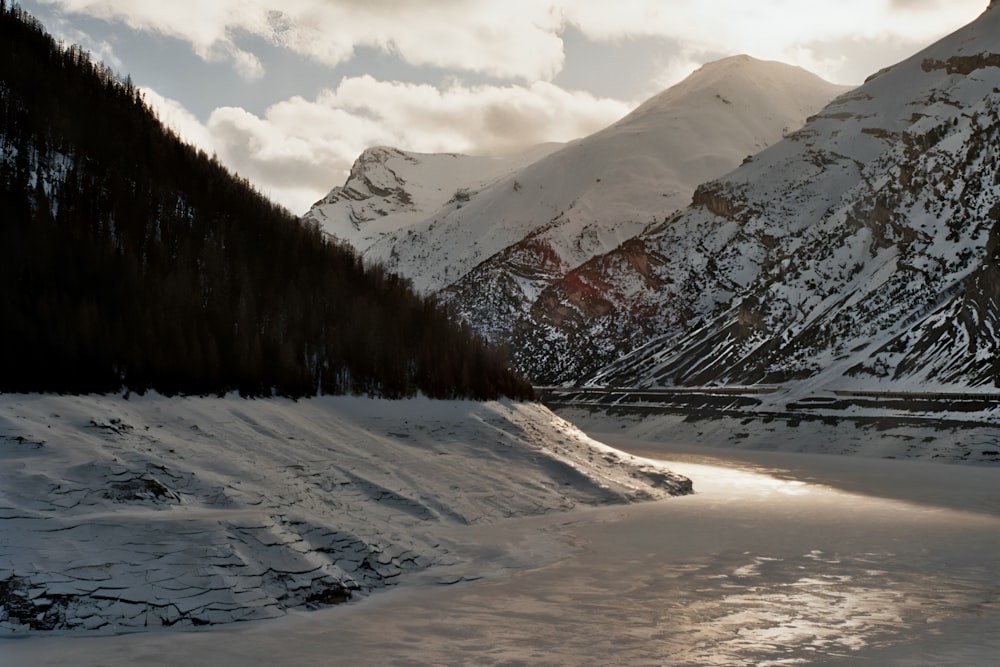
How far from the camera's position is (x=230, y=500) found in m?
13.0

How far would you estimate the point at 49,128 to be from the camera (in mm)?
20156

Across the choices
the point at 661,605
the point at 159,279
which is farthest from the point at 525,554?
the point at 159,279

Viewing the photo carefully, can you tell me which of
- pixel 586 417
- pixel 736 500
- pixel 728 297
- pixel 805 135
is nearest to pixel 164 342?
pixel 736 500

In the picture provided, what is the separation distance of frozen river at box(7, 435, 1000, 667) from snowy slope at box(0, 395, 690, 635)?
50 cm

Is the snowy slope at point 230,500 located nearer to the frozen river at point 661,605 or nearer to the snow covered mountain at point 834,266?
the frozen river at point 661,605

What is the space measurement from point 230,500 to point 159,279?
770 cm

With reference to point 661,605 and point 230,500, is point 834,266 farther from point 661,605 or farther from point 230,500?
point 230,500

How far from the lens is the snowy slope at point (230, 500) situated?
10.0 metres

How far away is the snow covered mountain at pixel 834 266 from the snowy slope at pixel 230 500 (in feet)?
129

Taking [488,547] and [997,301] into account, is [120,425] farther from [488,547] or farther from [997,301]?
[997,301]

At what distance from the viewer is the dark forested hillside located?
1609cm

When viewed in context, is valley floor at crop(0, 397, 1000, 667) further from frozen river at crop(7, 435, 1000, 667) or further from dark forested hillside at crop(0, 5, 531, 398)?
dark forested hillside at crop(0, 5, 531, 398)

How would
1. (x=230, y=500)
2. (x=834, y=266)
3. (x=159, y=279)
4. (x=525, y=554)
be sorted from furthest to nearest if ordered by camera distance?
1. (x=834, y=266)
2. (x=159, y=279)
3. (x=525, y=554)
4. (x=230, y=500)

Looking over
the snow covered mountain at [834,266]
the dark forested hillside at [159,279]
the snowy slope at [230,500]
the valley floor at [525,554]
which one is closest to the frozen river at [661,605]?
the valley floor at [525,554]
